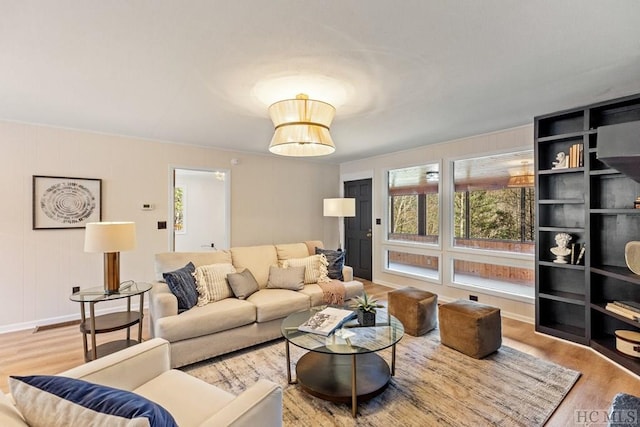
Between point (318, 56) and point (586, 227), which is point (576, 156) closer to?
point (586, 227)

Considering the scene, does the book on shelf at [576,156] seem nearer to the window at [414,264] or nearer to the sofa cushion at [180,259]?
the window at [414,264]

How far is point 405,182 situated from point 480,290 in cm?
204

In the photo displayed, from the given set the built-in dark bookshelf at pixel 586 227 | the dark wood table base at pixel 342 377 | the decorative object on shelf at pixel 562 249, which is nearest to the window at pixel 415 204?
the built-in dark bookshelf at pixel 586 227

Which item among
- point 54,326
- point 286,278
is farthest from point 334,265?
point 54,326

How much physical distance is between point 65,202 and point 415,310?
431 cm

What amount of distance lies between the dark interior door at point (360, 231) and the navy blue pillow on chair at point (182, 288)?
12.1ft

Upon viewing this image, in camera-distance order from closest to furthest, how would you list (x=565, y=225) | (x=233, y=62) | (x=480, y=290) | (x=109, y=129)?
1. (x=233, y=62)
2. (x=565, y=225)
3. (x=109, y=129)
4. (x=480, y=290)

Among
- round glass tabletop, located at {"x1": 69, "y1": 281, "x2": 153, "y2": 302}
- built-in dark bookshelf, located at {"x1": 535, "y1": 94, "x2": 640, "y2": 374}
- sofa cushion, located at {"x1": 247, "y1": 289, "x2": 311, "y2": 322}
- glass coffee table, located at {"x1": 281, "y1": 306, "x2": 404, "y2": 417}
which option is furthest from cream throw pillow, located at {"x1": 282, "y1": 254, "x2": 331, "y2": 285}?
built-in dark bookshelf, located at {"x1": 535, "y1": 94, "x2": 640, "y2": 374}

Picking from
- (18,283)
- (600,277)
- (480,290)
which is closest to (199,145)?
(18,283)

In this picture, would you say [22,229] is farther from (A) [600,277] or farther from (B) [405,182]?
(A) [600,277]

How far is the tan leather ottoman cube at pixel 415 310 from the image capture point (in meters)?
3.28

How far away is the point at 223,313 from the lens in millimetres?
2807

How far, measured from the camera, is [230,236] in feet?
16.5

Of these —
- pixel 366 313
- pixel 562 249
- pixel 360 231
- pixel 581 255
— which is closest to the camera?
pixel 366 313
